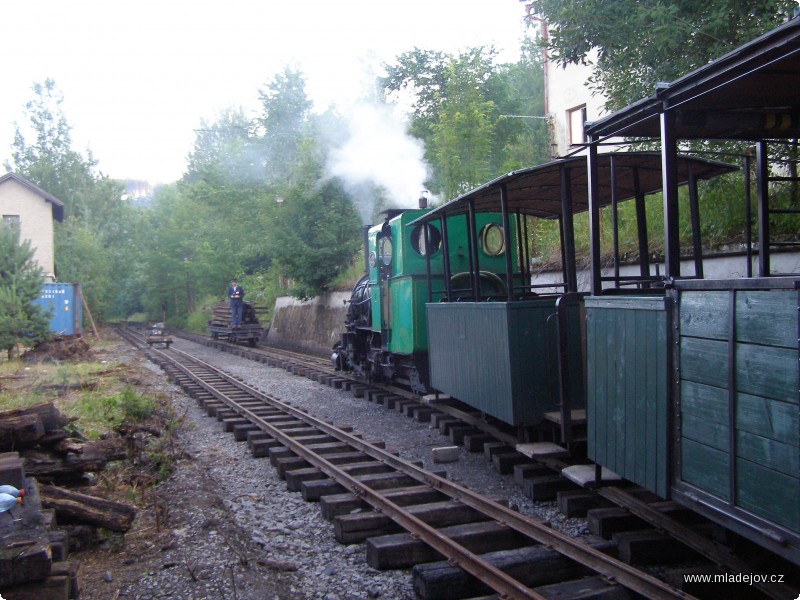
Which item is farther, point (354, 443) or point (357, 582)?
point (354, 443)

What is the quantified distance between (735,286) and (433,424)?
5.89m

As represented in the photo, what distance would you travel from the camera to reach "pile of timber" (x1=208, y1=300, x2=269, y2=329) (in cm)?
2672

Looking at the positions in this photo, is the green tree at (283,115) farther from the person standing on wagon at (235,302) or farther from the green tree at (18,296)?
the green tree at (18,296)

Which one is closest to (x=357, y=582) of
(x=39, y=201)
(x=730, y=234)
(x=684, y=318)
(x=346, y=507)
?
(x=346, y=507)

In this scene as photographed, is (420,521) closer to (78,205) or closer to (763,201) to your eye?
(763,201)

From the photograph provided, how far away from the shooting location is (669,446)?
12.8ft

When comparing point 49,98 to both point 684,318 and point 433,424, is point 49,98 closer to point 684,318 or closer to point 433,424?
point 433,424

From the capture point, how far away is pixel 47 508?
→ 4.77m

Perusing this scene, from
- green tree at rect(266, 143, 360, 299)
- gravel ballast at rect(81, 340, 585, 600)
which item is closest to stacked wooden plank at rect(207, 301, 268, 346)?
green tree at rect(266, 143, 360, 299)

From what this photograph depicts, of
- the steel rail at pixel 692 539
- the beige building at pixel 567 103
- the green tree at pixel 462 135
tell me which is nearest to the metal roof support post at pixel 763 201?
the steel rail at pixel 692 539

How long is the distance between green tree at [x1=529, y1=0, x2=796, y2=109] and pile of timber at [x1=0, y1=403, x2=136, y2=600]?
742cm

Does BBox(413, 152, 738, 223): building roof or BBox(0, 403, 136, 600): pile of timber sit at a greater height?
BBox(413, 152, 738, 223): building roof

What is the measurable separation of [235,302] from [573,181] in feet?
65.1

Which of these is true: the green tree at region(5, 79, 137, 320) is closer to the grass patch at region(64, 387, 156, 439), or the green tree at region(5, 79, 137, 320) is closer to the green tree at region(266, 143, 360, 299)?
the green tree at region(266, 143, 360, 299)
